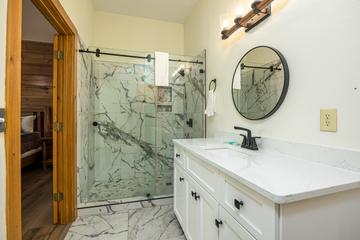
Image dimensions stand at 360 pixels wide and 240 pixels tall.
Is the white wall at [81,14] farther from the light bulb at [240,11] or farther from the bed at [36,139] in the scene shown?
the bed at [36,139]

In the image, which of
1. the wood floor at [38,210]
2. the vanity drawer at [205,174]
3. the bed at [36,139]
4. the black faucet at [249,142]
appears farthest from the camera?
the bed at [36,139]

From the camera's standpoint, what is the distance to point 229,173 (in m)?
0.89

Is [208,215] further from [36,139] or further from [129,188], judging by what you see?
[36,139]

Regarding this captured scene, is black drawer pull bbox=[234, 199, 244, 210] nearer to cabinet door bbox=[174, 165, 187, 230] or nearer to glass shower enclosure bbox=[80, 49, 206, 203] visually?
cabinet door bbox=[174, 165, 187, 230]

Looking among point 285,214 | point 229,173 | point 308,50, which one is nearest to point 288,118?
point 308,50

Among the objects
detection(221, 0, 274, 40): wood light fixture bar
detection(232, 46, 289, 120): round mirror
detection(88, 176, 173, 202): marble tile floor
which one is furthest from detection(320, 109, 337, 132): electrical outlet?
detection(88, 176, 173, 202): marble tile floor

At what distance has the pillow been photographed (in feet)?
12.3

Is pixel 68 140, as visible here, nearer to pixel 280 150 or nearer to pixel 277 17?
pixel 280 150

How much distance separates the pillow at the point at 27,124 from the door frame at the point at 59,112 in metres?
2.68

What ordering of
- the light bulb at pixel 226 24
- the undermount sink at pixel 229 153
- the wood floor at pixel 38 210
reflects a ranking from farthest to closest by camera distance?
1. the light bulb at pixel 226 24
2. the wood floor at pixel 38 210
3. the undermount sink at pixel 229 153

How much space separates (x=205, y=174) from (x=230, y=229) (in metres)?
0.35

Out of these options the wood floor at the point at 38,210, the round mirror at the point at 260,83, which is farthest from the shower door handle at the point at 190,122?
the wood floor at the point at 38,210

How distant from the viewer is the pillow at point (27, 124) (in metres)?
3.75

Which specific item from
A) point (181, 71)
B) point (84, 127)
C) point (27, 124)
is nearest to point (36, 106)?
point (27, 124)
